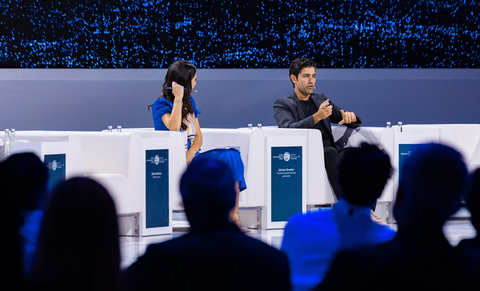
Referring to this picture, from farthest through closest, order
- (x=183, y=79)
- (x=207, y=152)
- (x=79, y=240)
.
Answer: (x=183, y=79) → (x=207, y=152) → (x=79, y=240)

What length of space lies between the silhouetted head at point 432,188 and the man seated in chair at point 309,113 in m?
3.29

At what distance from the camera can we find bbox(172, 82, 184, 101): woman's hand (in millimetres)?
4523

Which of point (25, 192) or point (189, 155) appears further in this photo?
point (189, 155)

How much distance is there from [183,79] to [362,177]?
10.2ft

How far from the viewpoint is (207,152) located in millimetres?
4352

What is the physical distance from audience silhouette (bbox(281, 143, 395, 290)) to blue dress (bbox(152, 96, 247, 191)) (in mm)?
2650

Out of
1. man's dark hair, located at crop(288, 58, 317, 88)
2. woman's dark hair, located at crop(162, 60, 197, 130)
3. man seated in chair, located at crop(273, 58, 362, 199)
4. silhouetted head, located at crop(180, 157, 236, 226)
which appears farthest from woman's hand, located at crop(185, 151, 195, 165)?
silhouetted head, located at crop(180, 157, 236, 226)

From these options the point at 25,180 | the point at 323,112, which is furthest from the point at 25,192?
the point at 323,112

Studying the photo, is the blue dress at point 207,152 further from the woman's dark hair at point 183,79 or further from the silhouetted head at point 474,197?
the silhouetted head at point 474,197

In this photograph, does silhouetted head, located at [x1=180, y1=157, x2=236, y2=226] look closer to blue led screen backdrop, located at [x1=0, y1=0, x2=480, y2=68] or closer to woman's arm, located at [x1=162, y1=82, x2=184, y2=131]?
woman's arm, located at [x1=162, y1=82, x2=184, y2=131]

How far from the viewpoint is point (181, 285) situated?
130 centimetres

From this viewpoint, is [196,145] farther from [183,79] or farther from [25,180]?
[25,180]

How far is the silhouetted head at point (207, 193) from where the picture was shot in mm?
1391

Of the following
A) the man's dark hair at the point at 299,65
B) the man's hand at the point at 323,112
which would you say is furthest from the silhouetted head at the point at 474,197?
the man's dark hair at the point at 299,65
